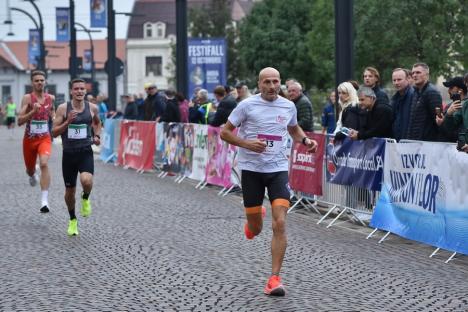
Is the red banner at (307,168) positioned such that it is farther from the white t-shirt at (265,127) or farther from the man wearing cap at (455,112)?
the white t-shirt at (265,127)

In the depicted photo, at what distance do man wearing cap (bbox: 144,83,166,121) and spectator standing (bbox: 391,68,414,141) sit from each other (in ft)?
36.1

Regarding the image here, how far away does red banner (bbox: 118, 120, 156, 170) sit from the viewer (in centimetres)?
2361

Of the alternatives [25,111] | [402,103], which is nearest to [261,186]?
[402,103]

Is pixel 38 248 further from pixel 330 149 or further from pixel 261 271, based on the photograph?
pixel 330 149

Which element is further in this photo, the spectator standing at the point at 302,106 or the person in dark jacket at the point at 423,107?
the spectator standing at the point at 302,106

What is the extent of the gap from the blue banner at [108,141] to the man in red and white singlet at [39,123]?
1312 centimetres

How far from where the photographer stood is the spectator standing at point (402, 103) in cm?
1291

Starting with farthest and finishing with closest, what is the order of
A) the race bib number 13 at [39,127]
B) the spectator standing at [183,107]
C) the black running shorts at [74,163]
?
the spectator standing at [183,107] → the race bib number 13 at [39,127] → the black running shorts at [74,163]

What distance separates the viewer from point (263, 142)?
8594 millimetres

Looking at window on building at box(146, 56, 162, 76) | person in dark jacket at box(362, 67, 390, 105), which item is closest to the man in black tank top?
person in dark jacket at box(362, 67, 390, 105)

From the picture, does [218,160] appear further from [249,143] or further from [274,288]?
[274,288]

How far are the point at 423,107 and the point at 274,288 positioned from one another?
4.99 meters

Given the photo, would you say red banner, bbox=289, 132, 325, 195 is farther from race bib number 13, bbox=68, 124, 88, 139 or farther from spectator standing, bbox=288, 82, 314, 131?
race bib number 13, bbox=68, 124, 88, 139

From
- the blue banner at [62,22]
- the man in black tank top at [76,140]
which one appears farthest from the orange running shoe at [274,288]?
the blue banner at [62,22]
